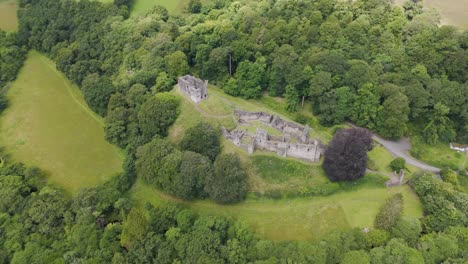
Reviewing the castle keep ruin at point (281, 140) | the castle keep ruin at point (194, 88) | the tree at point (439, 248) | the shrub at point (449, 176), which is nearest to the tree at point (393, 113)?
the shrub at point (449, 176)

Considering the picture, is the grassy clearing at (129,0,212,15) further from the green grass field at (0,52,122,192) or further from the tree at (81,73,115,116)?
the tree at (81,73,115,116)

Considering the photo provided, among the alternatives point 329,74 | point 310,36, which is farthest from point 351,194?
point 310,36

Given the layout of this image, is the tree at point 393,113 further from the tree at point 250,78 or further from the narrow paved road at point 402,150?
the tree at point 250,78

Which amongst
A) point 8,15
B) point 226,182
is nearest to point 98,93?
point 226,182

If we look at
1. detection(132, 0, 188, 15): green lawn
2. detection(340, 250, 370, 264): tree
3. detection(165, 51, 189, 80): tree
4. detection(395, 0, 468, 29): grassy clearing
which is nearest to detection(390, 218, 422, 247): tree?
detection(340, 250, 370, 264): tree

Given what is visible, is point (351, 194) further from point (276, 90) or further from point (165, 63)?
point (165, 63)

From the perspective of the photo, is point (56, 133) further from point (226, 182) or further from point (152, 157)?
point (226, 182)
